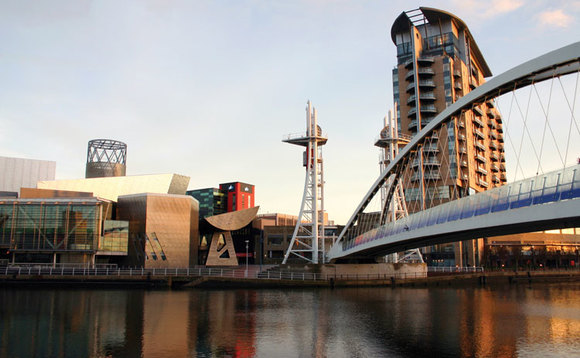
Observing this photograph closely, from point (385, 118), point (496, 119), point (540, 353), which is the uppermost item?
point (496, 119)

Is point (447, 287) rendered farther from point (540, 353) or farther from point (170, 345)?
point (170, 345)

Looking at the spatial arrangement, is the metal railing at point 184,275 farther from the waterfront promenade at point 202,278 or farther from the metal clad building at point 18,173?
the metal clad building at point 18,173

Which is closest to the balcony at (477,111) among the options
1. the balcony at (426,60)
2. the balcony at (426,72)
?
the balcony at (426,72)

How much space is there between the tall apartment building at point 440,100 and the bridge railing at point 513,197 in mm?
55557

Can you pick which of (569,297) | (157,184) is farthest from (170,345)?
(157,184)

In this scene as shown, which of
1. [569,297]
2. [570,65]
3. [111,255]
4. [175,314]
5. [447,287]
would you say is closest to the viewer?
[570,65]

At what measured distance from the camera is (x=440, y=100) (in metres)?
89.5

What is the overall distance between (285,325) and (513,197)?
1243 centimetres

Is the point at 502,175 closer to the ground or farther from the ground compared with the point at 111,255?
farther from the ground

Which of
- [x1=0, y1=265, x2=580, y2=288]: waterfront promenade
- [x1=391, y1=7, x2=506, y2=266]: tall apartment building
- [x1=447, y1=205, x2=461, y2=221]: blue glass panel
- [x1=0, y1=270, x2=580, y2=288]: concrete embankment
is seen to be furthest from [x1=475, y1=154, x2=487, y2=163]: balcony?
[x1=447, y1=205, x2=461, y2=221]: blue glass panel

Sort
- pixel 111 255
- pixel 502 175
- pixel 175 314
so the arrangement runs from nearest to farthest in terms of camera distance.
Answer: pixel 175 314 < pixel 111 255 < pixel 502 175

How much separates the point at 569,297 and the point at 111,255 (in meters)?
52.3

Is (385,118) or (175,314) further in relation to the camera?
(385,118)

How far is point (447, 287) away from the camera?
163 feet
